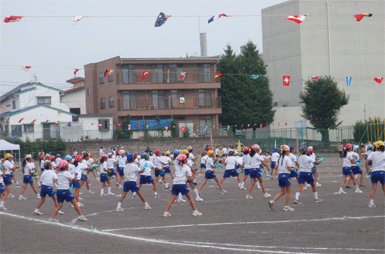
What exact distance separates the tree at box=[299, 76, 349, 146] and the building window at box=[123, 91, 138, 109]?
1834cm

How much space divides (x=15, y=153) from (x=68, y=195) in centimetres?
3525

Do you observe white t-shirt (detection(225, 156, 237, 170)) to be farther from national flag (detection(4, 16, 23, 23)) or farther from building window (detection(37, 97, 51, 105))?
building window (detection(37, 97, 51, 105))

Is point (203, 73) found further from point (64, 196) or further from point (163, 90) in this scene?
point (64, 196)

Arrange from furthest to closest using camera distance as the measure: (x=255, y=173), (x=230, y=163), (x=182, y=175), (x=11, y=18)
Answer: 1. (x=11, y=18)
2. (x=230, y=163)
3. (x=255, y=173)
4. (x=182, y=175)

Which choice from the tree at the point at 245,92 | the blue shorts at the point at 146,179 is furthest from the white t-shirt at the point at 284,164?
the tree at the point at 245,92

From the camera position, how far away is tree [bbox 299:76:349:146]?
51844 millimetres

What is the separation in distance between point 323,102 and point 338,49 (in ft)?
38.0

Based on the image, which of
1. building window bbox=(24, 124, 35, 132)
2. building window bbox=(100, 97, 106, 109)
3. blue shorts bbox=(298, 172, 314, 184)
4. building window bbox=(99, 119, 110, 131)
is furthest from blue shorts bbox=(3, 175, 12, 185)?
building window bbox=(100, 97, 106, 109)

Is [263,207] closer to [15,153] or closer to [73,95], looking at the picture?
[15,153]

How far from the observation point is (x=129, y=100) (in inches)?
2263

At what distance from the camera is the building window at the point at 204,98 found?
195 ft

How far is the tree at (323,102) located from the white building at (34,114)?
26.2 meters

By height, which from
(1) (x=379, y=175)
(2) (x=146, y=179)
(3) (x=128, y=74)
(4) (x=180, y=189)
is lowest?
(2) (x=146, y=179)

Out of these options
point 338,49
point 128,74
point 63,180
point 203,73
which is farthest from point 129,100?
point 63,180
